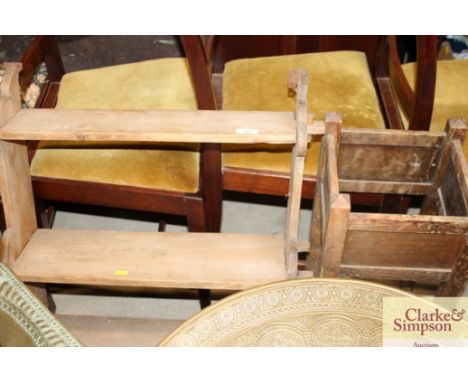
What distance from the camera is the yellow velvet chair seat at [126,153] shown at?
4.96ft

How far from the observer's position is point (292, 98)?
169cm

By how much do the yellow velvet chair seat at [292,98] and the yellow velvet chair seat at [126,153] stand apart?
5.8 inches

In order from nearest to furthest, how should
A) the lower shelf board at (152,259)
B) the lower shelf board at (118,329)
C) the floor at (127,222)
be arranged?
the lower shelf board at (152,259)
the lower shelf board at (118,329)
the floor at (127,222)

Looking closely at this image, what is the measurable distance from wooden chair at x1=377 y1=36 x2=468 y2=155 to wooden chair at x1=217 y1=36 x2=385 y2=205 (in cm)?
10

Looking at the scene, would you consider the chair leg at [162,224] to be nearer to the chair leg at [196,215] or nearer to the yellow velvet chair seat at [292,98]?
the chair leg at [196,215]

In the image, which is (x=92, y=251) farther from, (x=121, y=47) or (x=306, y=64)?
(x=121, y=47)

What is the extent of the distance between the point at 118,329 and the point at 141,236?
0.47 metres

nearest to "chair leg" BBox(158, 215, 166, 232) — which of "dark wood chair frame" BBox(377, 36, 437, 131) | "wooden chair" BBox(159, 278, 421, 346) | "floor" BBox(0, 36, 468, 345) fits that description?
"floor" BBox(0, 36, 468, 345)

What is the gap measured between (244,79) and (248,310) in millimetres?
1014

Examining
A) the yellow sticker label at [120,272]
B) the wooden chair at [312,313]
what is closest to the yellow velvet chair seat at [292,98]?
the yellow sticker label at [120,272]

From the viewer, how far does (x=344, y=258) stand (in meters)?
1.19

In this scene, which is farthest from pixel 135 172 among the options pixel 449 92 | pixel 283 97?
pixel 449 92

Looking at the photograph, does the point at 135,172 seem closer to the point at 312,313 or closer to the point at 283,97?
the point at 283,97
